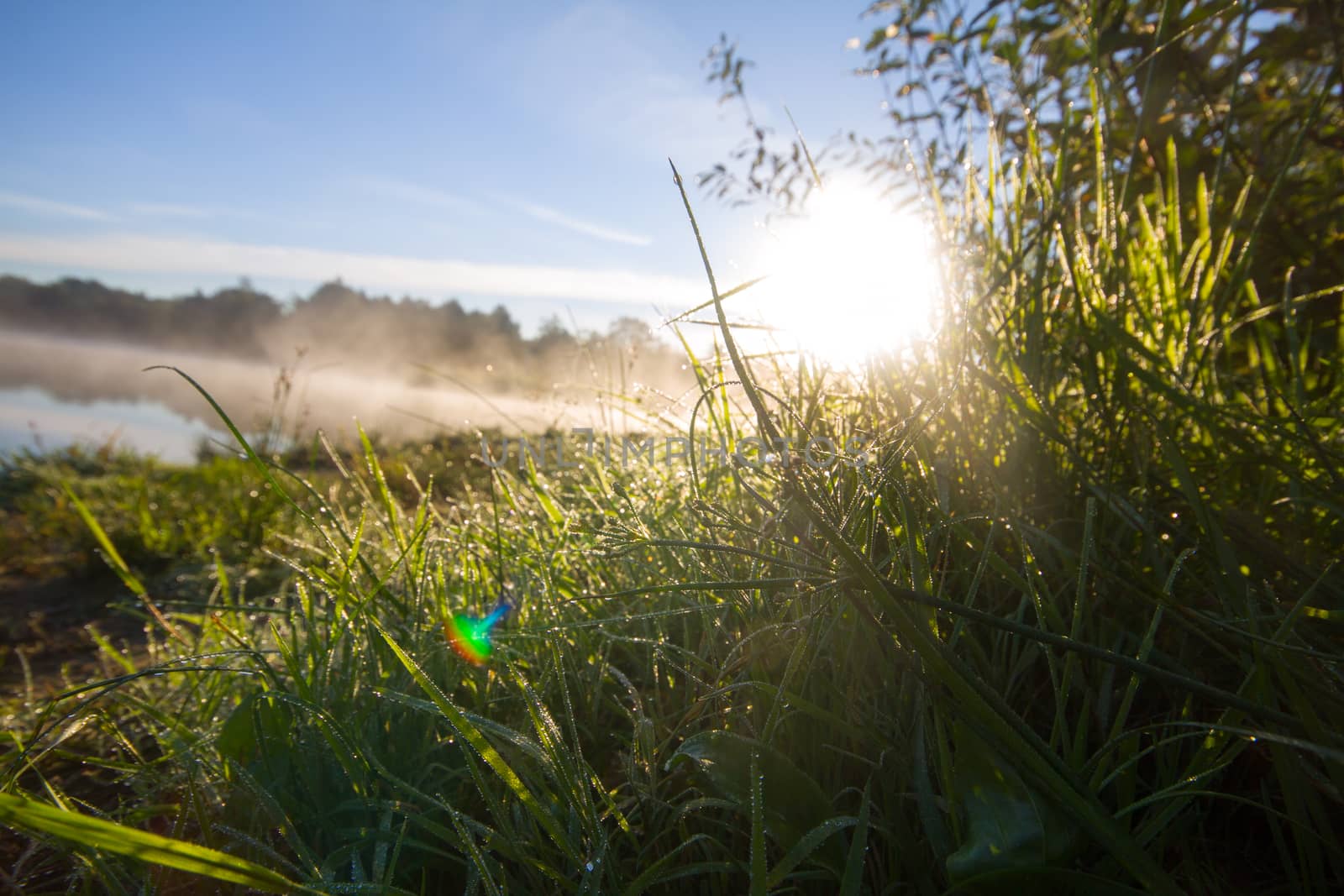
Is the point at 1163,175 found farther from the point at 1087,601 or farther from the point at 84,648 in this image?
the point at 84,648

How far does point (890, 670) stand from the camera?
85 centimetres

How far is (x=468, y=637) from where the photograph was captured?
1132 mm

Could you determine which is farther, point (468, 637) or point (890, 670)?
point (468, 637)

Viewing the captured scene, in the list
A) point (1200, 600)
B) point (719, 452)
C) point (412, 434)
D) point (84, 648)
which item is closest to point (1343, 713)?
point (1200, 600)

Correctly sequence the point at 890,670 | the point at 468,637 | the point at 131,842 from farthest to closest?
1. the point at 468,637
2. the point at 890,670
3. the point at 131,842

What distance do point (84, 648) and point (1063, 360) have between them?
2.69 metres

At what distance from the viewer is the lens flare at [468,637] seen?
112cm

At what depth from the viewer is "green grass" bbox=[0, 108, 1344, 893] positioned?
63 centimetres

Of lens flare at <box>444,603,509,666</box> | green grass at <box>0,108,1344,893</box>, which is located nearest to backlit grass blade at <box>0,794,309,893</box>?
green grass at <box>0,108,1344,893</box>

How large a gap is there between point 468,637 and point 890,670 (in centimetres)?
59

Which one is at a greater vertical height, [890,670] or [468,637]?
[890,670]

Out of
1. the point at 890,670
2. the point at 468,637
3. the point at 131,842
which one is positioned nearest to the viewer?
the point at 131,842

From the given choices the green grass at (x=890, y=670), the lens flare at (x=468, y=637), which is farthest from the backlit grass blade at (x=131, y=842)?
the lens flare at (x=468, y=637)

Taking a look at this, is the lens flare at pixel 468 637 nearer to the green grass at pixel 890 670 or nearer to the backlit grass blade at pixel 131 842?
the green grass at pixel 890 670
